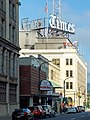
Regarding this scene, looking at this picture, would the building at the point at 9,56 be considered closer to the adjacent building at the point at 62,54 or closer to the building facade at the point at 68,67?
the adjacent building at the point at 62,54

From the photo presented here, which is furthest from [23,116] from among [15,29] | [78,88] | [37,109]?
[78,88]

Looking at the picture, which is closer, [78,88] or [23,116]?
[23,116]

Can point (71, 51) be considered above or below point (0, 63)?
above

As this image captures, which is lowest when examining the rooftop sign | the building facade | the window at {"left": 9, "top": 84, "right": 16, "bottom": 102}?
the window at {"left": 9, "top": 84, "right": 16, "bottom": 102}

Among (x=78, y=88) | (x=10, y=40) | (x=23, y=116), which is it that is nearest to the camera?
(x=23, y=116)

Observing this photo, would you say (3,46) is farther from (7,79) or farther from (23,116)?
(23,116)

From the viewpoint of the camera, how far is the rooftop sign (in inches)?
5404

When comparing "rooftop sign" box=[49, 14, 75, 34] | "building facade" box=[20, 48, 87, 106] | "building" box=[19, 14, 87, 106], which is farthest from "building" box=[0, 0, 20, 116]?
"building facade" box=[20, 48, 87, 106]

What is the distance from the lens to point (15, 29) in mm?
68000

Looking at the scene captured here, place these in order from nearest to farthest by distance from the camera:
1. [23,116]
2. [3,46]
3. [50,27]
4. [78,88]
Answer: [23,116] → [3,46] → [50,27] → [78,88]

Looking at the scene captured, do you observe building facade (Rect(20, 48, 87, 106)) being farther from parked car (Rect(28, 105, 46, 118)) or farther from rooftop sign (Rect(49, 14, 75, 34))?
parked car (Rect(28, 105, 46, 118))

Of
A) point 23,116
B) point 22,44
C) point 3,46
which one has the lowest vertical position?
point 23,116

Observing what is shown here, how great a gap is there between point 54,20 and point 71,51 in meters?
11.5

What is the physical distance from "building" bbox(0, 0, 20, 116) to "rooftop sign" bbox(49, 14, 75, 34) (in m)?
Result: 67.5
